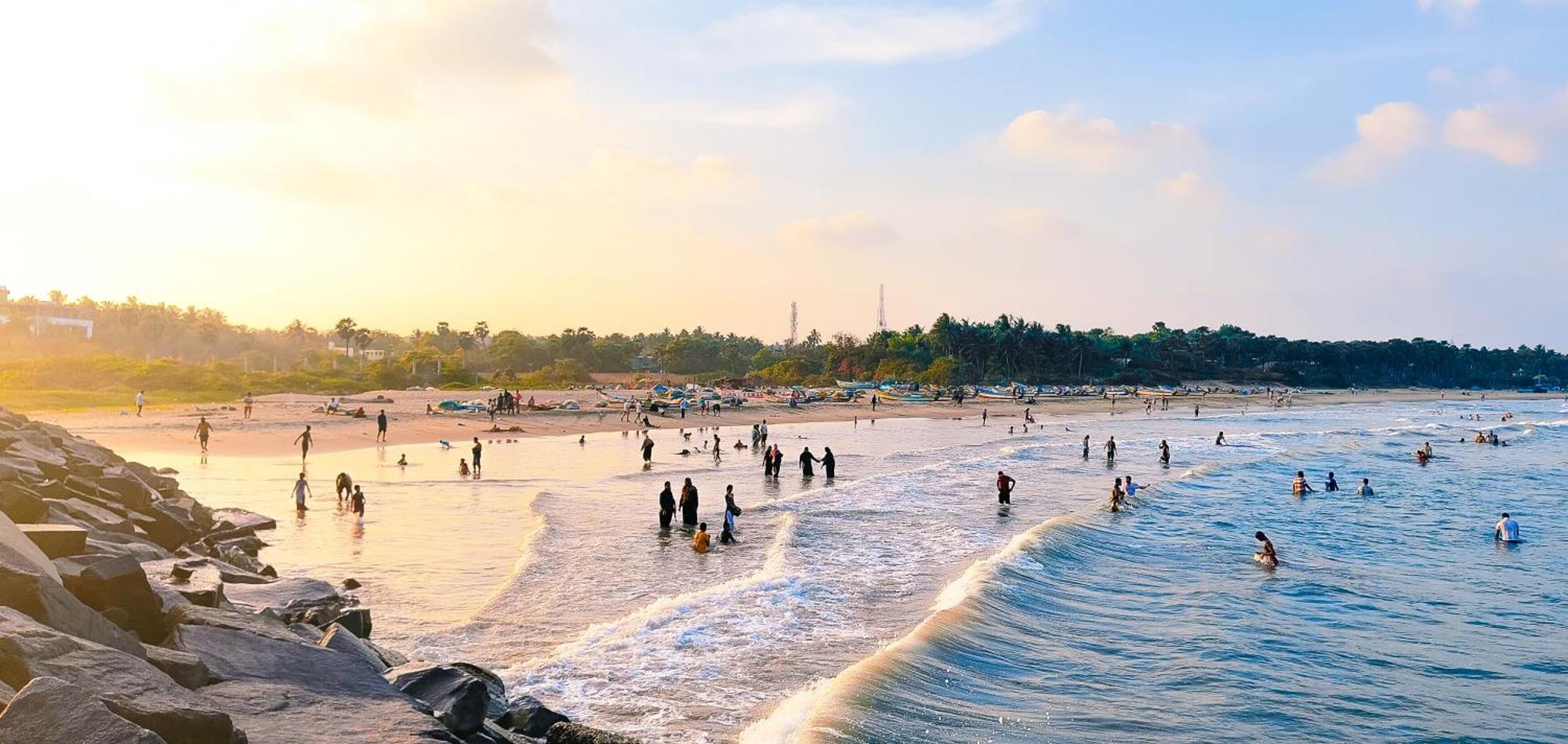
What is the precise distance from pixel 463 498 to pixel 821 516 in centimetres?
1041

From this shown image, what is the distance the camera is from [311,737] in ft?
22.1

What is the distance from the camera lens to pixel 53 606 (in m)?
6.74

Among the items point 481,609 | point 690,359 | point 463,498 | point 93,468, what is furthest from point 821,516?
point 690,359

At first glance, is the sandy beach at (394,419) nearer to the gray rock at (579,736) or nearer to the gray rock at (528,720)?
the gray rock at (528,720)

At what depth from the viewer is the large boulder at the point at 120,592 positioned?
766cm

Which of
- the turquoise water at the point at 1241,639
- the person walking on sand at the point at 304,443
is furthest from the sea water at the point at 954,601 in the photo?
the person walking on sand at the point at 304,443

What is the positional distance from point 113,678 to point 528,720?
3.56m

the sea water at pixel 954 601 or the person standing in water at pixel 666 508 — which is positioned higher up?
the person standing in water at pixel 666 508

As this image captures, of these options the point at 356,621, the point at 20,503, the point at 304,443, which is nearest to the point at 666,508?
the point at 356,621

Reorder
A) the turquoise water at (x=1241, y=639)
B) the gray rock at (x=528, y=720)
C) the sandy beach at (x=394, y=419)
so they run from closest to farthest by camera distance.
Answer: the gray rock at (x=528, y=720), the turquoise water at (x=1241, y=639), the sandy beach at (x=394, y=419)

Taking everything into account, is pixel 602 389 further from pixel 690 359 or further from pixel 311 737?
pixel 311 737

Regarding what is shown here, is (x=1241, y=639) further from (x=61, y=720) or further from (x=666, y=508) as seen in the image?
(x=61, y=720)

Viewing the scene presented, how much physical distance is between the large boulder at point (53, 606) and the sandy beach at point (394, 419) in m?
34.7

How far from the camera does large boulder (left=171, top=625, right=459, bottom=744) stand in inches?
272
